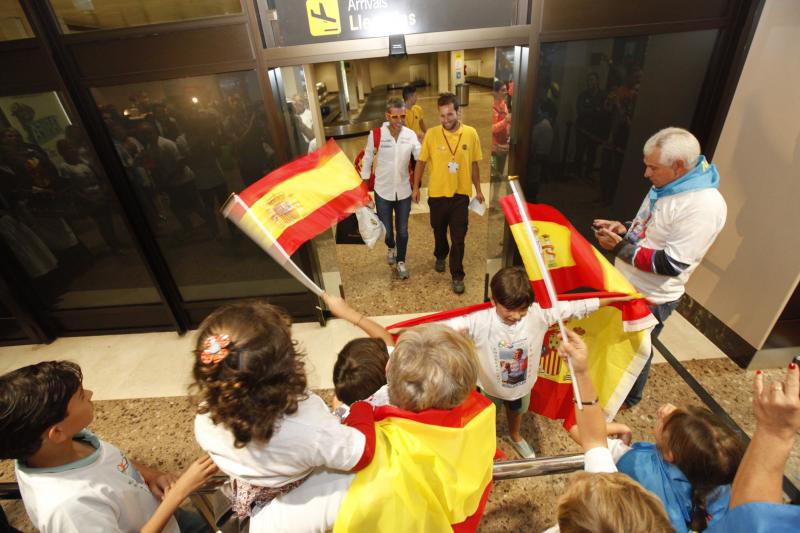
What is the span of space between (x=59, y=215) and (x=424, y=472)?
454cm

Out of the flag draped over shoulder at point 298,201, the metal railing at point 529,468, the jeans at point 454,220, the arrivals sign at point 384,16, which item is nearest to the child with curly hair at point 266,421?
the metal railing at point 529,468

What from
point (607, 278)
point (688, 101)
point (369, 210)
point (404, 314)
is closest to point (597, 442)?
point (607, 278)

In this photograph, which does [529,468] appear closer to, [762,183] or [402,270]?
[762,183]

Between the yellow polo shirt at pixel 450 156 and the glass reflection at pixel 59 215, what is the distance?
325cm

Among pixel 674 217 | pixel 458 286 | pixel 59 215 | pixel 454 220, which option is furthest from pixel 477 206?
pixel 59 215

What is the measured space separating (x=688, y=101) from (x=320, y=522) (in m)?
4.13

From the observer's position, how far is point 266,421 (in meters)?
1.12

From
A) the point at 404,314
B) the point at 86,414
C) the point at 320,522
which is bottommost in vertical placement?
the point at 404,314

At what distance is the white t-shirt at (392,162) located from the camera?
14.4 feet

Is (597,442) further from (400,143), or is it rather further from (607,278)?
(400,143)

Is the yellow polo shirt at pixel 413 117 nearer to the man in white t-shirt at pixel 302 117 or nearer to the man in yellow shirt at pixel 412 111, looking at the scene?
the man in yellow shirt at pixel 412 111

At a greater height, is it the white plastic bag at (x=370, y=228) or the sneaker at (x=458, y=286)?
the white plastic bag at (x=370, y=228)

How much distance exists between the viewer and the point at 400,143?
14.4 ft

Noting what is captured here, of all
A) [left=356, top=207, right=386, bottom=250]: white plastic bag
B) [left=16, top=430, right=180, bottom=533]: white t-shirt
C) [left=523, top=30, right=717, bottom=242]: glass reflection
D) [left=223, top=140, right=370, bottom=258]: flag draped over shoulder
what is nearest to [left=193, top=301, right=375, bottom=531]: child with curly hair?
[left=16, top=430, right=180, bottom=533]: white t-shirt
